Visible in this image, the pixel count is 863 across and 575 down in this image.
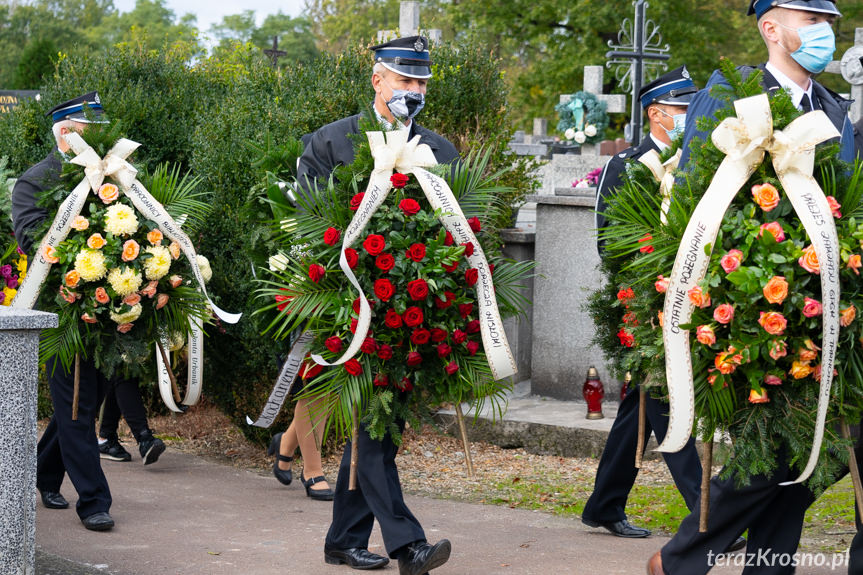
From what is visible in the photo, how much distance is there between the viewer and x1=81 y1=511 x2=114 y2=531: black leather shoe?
5516mm

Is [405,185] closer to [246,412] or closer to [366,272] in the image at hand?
[366,272]

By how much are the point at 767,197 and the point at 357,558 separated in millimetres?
2365

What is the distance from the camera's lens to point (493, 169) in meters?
8.16

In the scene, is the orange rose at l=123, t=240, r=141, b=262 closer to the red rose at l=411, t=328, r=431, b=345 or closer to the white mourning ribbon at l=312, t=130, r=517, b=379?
the white mourning ribbon at l=312, t=130, r=517, b=379

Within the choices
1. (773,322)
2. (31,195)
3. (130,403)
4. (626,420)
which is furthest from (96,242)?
(773,322)

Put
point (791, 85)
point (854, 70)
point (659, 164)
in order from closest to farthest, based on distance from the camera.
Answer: point (791, 85) < point (659, 164) < point (854, 70)

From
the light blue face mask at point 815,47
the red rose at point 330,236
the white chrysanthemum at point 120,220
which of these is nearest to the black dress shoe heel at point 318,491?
the white chrysanthemum at point 120,220

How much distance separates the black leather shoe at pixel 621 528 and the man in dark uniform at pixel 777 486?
1.40 meters

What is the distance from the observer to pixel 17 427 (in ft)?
13.6

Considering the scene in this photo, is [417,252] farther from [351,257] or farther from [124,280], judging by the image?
[124,280]

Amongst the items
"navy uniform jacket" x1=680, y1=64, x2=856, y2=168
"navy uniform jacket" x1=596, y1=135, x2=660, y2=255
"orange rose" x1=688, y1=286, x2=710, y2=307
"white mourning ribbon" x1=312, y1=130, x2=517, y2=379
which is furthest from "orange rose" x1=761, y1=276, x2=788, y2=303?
"navy uniform jacket" x1=596, y1=135, x2=660, y2=255

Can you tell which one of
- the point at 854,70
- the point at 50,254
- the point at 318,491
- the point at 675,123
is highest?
the point at 854,70

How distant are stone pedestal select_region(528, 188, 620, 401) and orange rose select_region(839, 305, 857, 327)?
4.58 meters

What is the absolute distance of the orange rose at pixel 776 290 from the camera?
11.3 ft
